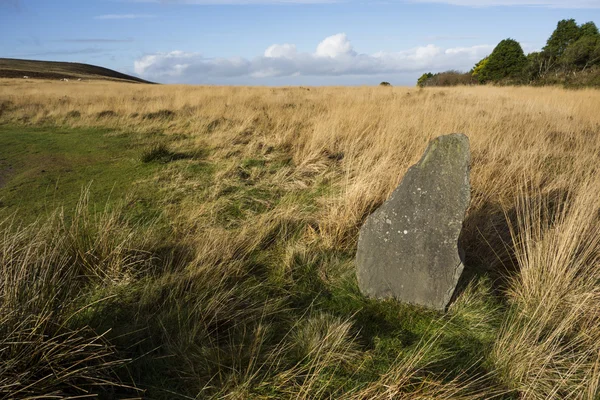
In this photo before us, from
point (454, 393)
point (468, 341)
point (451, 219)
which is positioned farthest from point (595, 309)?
point (454, 393)

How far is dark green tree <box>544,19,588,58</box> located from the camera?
31.8 meters

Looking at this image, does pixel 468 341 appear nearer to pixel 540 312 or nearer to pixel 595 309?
pixel 540 312

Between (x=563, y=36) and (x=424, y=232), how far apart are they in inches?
1568

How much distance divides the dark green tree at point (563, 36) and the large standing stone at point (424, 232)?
35.9 meters

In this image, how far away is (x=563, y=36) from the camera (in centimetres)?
3288

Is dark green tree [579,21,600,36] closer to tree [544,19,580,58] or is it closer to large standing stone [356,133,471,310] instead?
tree [544,19,580,58]

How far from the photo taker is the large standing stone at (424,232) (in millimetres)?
2836

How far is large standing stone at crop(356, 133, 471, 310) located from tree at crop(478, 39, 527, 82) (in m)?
32.6

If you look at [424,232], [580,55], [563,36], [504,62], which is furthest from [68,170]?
[563,36]

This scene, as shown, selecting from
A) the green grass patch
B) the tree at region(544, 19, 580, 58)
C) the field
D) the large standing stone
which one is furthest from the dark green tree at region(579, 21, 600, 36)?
the large standing stone

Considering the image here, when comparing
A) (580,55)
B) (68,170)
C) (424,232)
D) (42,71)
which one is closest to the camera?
(424,232)

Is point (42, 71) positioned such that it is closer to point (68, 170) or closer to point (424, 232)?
point (68, 170)

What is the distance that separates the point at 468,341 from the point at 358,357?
83 cm

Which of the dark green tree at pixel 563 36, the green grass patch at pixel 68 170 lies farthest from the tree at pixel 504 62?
the green grass patch at pixel 68 170
